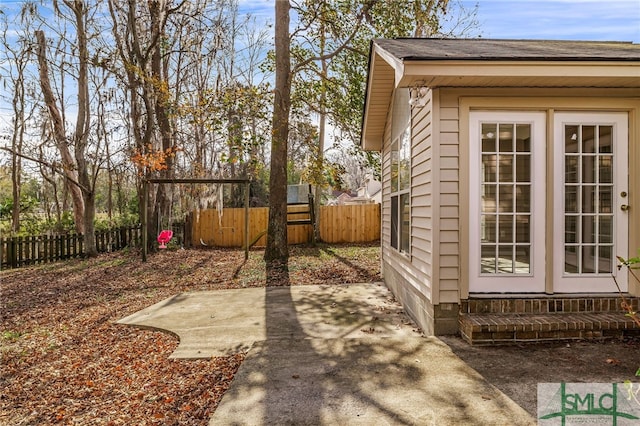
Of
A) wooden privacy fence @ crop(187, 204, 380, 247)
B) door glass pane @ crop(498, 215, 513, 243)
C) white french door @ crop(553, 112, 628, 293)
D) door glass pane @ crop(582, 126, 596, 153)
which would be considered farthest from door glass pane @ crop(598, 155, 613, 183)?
wooden privacy fence @ crop(187, 204, 380, 247)

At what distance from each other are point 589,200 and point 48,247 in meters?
12.2

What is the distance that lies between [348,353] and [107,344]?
2.64 metres

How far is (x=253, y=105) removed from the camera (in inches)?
377

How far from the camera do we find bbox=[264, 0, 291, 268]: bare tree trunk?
9.56 m

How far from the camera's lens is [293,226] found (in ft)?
45.7

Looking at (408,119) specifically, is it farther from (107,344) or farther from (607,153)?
(107,344)

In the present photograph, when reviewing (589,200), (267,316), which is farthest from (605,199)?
(267,316)

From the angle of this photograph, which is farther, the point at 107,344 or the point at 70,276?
the point at 70,276

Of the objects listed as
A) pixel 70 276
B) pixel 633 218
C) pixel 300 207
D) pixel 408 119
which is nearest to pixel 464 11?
pixel 300 207

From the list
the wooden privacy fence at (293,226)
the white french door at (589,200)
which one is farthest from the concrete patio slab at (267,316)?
the wooden privacy fence at (293,226)

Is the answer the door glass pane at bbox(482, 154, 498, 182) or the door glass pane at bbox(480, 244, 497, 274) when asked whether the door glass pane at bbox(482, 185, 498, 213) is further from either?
the door glass pane at bbox(480, 244, 497, 274)

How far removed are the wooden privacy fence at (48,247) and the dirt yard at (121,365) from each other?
3.78 meters

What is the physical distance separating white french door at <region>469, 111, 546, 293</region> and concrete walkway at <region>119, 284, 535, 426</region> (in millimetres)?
946

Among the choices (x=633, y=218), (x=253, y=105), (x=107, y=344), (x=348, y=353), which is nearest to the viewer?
(x=348, y=353)
